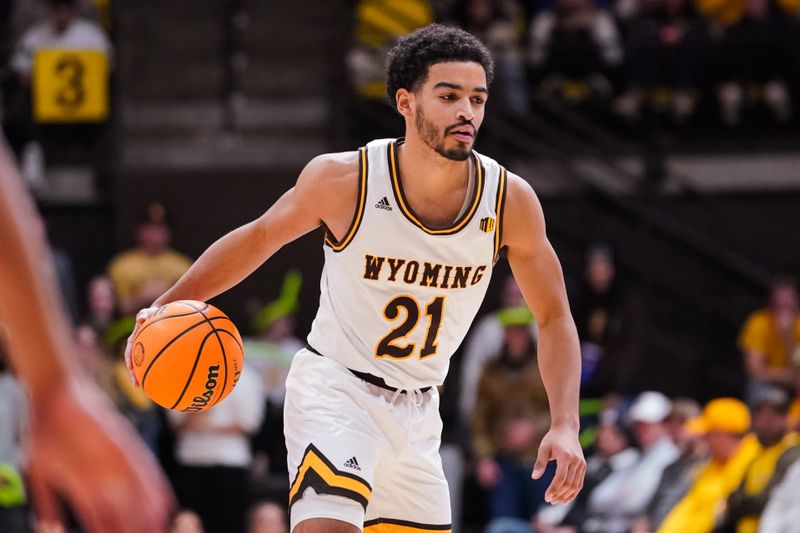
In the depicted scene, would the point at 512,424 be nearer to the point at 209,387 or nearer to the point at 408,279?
the point at 408,279

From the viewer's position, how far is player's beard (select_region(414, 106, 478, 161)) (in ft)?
17.4

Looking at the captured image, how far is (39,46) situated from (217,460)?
4.77 metres

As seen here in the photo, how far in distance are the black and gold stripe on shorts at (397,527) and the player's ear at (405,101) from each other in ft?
5.06

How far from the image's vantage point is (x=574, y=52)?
14281 mm

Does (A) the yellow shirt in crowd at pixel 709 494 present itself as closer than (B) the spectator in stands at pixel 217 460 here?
Yes

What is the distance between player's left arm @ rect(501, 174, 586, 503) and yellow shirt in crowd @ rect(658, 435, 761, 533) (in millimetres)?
4690

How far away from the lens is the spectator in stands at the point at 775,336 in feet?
39.2

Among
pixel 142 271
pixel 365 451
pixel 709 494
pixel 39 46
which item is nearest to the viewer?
pixel 365 451

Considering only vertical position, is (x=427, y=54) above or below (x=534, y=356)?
above

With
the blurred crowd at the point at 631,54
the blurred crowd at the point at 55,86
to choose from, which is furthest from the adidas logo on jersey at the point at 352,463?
the blurred crowd at the point at 631,54

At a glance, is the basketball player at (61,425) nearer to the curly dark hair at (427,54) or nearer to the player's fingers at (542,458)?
the player's fingers at (542,458)

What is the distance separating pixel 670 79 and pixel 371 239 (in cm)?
976

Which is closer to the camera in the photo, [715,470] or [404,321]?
[404,321]

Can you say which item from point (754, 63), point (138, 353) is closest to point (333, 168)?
point (138, 353)
